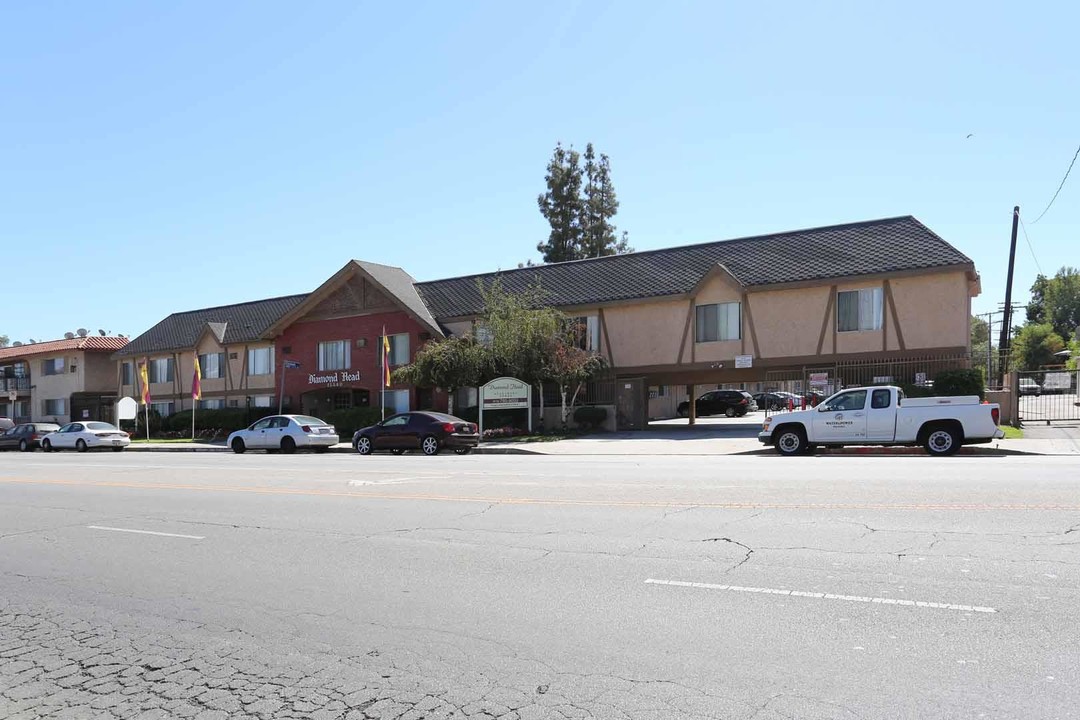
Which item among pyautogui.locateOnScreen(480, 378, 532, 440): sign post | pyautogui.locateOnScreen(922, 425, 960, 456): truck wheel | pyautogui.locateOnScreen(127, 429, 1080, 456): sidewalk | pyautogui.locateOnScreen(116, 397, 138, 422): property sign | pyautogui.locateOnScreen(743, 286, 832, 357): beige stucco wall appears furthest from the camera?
pyautogui.locateOnScreen(116, 397, 138, 422): property sign

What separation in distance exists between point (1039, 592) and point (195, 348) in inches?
1932

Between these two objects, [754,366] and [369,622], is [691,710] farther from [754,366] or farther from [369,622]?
[754,366]

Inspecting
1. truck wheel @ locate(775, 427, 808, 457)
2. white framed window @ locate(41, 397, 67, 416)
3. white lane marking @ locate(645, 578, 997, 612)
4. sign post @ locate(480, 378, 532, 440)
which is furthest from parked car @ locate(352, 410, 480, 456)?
white framed window @ locate(41, 397, 67, 416)

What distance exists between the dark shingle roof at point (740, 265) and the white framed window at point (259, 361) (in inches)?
409

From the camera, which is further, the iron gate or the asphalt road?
the iron gate

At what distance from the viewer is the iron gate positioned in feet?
87.8

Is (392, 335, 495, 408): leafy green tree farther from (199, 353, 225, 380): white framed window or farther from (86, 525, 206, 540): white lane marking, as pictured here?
(86, 525, 206, 540): white lane marking

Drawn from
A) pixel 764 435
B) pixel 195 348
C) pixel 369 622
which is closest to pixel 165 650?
pixel 369 622

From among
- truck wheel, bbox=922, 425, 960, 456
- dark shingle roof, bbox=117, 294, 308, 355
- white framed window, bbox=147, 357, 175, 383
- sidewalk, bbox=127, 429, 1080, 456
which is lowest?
sidewalk, bbox=127, 429, 1080, 456

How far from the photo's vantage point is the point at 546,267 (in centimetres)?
3994

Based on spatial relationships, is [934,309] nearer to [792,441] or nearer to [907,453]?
[907,453]

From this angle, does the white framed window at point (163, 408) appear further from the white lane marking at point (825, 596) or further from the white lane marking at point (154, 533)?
the white lane marking at point (825, 596)

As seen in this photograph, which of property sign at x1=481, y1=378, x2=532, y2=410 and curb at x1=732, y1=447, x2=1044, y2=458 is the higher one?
property sign at x1=481, y1=378, x2=532, y2=410

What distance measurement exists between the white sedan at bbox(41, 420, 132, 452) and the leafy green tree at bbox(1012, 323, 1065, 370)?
291ft
